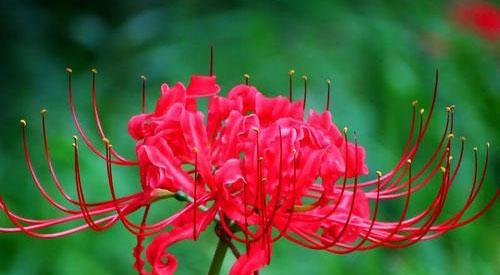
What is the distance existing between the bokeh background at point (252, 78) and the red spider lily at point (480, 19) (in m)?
0.02

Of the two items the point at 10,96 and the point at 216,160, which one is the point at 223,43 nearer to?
the point at 10,96

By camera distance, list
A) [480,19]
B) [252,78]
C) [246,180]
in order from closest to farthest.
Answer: [246,180] → [252,78] → [480,19]

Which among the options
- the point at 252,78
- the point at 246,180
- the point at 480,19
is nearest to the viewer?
the point at 246,180

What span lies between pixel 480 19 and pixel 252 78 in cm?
80

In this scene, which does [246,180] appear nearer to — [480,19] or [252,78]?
[252,78]

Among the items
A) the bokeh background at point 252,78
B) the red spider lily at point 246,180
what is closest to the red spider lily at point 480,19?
the bokeh background at point 252,78

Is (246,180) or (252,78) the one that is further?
(252,78)

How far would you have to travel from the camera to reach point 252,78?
210 cm

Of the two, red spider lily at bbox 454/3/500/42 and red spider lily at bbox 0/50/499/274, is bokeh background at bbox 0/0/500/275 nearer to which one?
red spider lily at bbox 454/3/500/42

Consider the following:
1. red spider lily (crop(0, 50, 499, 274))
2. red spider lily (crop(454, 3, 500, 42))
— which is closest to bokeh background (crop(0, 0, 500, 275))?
red spider lily (crop(454, 3, 500, 42))

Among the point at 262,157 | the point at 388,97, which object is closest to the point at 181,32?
the point at 388,97

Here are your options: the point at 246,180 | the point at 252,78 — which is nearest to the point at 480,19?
the point at 252,78

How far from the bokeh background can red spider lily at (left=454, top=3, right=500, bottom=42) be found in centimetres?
2

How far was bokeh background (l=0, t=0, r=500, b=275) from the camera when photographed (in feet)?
5.85
